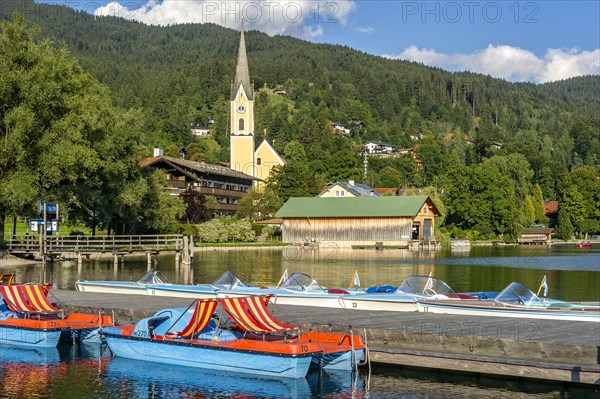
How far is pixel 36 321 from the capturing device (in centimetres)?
2344

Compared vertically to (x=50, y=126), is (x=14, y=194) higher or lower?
lower

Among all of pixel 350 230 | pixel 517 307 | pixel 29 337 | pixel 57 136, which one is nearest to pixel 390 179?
pixel 350 230

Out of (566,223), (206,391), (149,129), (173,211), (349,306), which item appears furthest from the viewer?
(149,129)

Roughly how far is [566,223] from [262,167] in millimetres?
55892

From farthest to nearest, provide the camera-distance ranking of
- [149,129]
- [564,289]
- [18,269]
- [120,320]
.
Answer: [149,129], [18,269], [564,289], [120,320]

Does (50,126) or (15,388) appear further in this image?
(50,126)

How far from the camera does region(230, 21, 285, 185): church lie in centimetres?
14675

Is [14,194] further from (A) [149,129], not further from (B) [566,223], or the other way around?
(A) [149,129]

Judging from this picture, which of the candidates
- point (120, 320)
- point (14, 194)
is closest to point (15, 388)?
point (120, 320)

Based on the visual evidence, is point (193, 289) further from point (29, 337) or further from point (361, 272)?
point (361, 272)

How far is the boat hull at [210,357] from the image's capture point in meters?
18.8

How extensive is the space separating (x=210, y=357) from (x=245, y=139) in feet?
421

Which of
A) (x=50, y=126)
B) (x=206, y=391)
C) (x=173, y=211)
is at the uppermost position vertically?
(x=50, y=126)

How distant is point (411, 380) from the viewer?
19.3 meters
